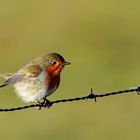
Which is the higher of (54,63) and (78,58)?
(78,58)

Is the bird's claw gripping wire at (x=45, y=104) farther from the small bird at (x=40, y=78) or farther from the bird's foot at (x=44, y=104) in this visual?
the small bird at (x=40, y=78)

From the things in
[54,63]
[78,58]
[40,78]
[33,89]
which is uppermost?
[78,58]

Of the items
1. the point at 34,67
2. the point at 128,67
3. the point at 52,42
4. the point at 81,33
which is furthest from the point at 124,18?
the point at 34,67

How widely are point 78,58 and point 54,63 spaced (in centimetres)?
1062

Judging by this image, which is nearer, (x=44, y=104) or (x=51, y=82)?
(x=51, y=82)

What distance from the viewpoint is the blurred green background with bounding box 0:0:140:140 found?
17703mm

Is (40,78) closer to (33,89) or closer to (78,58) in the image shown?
(33,89)

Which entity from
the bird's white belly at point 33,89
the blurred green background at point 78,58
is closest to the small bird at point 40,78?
the bird's white belly at point 33,89

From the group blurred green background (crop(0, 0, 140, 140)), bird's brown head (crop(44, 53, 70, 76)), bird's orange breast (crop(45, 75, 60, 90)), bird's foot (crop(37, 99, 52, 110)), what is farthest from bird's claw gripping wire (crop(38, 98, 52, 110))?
blurred green background (crop(0, 0, 140, 140))

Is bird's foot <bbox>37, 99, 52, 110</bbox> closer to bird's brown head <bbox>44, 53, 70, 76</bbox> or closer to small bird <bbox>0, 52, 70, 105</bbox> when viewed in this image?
small bird <bbox>0, 52, 70, 105</bbox>

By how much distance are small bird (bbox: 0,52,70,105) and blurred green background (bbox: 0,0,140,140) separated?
13.9 feet

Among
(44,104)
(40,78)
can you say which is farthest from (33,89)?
(44,104)

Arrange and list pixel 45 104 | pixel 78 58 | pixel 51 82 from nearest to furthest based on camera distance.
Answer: pixel 51 82
pixel 45 104
pixel 78 58

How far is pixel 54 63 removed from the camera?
1292 cm
